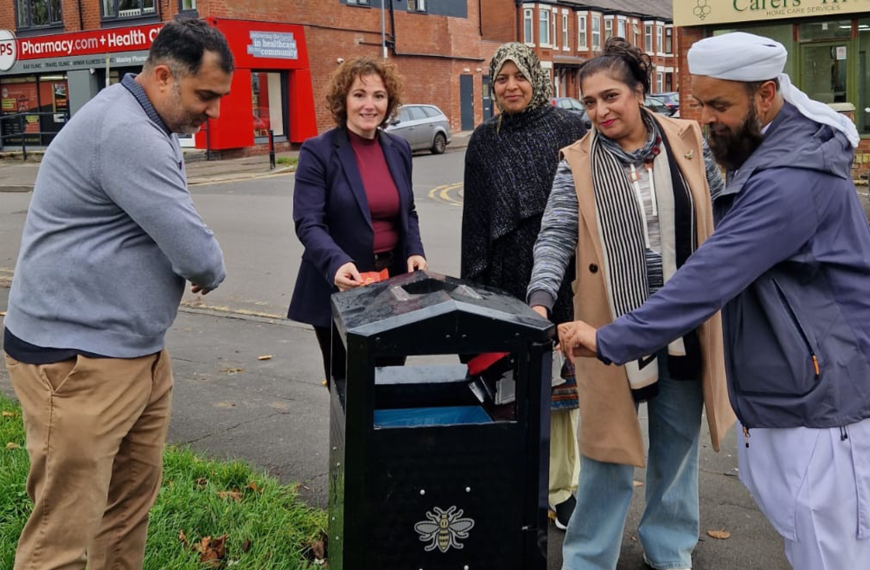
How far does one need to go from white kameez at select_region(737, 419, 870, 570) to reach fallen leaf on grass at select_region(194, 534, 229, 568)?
6.85ft

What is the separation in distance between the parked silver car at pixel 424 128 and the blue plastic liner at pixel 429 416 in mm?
21357

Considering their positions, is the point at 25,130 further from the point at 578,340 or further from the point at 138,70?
the point at 578,340

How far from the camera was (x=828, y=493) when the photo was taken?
2.44m

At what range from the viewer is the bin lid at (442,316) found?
2.44m

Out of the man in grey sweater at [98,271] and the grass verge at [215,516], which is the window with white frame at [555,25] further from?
the man in grey sweater at [98,271]

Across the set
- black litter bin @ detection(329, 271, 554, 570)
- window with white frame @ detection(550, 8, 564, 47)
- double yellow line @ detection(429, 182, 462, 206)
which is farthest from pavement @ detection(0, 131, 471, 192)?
window with white frame @ detection(550, 8, 564, 47)

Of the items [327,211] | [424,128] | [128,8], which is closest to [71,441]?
[327,211]

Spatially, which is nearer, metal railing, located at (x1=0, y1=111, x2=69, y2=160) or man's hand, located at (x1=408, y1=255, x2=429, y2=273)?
man's hand, located at (x1=408, y1=255, x2=429, y2=273)

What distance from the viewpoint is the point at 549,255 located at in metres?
3.32

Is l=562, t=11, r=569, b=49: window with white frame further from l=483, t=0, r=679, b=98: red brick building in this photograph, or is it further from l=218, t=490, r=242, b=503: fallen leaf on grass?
l=218, t=490, r=242, b=503: fallen leaf on grass

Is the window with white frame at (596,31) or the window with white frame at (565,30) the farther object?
the window with white frame at (596,31)

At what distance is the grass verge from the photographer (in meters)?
3.61

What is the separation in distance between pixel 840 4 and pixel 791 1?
78 cm

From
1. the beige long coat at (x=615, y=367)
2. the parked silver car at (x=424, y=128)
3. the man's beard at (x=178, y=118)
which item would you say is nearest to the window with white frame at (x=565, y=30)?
the parked silver car at (x=424, y=128)
